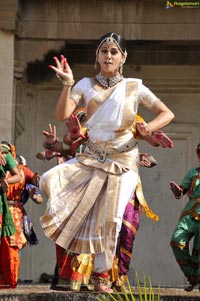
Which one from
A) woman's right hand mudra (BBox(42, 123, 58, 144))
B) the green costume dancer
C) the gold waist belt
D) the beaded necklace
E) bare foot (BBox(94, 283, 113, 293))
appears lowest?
bare foot (BBox(94, 283, 113, 293))

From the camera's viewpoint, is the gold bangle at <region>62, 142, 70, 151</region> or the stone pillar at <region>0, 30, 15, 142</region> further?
the stone pillar at <region>0, 30, 15, 142</region>

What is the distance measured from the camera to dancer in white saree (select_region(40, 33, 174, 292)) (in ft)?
35.9

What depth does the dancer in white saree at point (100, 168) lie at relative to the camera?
10.9m

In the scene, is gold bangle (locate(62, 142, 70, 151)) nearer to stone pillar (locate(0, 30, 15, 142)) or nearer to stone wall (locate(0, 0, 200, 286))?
stone pillar (locate(0, 30, 15, 142))

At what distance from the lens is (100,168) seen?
11156 millimetres

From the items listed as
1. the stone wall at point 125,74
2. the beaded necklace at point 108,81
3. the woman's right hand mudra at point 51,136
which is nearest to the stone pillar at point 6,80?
the stone wall at point 125,74

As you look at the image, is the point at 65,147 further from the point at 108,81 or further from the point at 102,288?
the point at 102,288

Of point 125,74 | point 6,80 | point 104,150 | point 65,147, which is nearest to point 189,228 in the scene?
point 65,147

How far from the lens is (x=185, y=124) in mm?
17578

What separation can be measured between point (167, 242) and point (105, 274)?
6261 millimetres

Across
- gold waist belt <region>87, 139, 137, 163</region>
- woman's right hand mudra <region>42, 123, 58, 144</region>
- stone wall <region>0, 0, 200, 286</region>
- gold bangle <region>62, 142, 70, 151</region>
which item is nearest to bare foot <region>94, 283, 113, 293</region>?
gold waist belt <region>87, 139, 137, 163</region>

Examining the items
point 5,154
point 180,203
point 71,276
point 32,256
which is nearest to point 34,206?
point 32,256

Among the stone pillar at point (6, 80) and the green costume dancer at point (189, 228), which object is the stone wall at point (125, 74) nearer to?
the stone pillar at point (6, 80)

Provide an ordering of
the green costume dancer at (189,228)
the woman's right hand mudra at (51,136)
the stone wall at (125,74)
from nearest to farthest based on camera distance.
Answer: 1. the woman's right hand mudra at (51,136)
2. the green costume dancer at (189,228)
3. the stone wall at (125,74)
